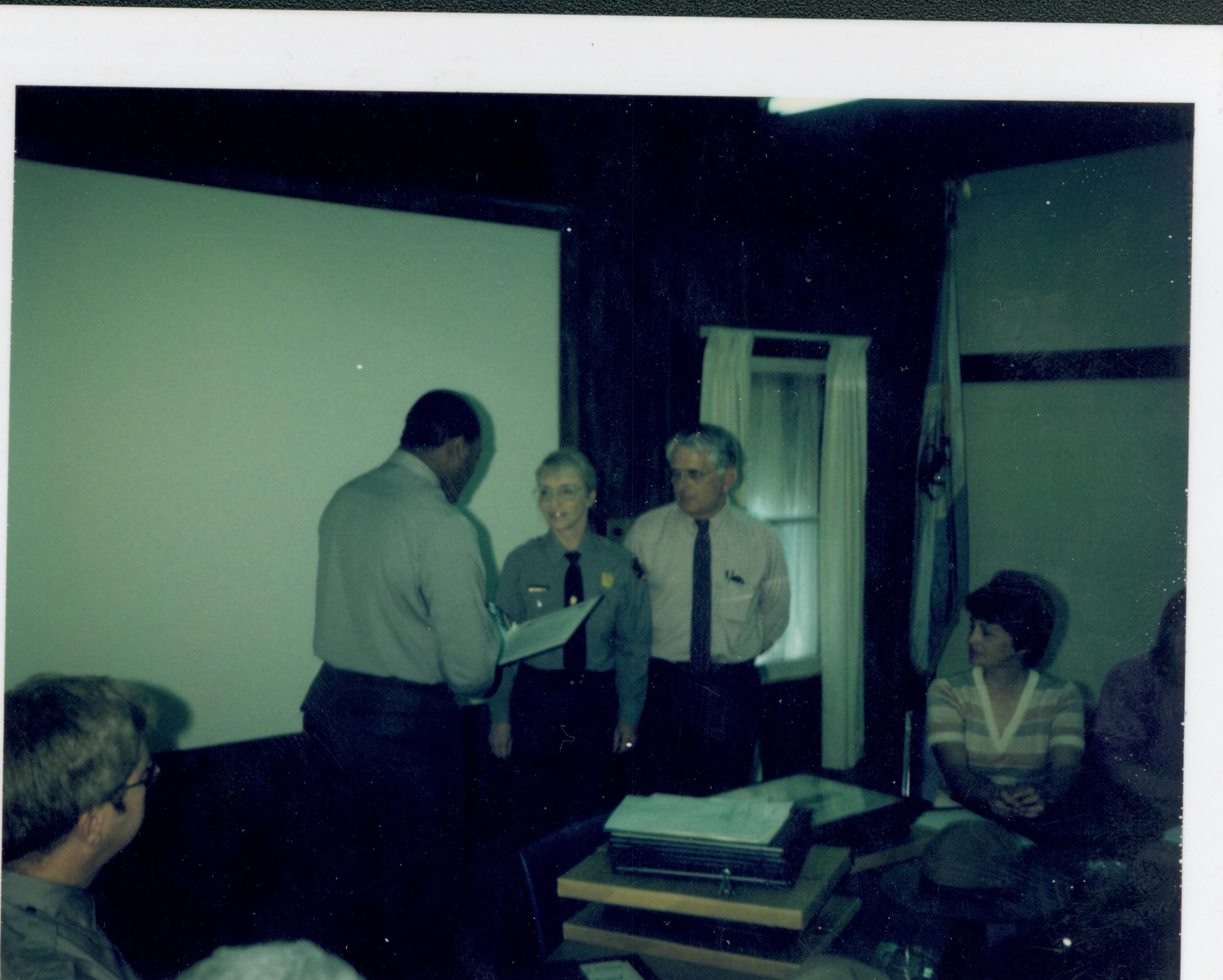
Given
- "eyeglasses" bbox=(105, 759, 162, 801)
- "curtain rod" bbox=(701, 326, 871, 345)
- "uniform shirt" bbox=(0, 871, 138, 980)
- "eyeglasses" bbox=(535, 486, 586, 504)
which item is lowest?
"uniform shirt" bbox=(0, 871, 138, 980)

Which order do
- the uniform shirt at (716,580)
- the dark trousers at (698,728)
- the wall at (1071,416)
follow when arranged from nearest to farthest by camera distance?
the dark trousers at (698,728), the uniform shirt at (716,580), the wall at (1071,416)

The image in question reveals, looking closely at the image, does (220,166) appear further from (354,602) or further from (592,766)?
(592,766)

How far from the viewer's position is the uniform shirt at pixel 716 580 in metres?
2.80

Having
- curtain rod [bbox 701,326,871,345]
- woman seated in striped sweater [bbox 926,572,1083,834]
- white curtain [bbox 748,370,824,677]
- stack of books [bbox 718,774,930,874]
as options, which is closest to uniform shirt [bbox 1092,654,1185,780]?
woman seated in striped sweater [bbox 926,572,1083,834]

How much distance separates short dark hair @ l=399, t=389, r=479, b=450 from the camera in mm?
1938

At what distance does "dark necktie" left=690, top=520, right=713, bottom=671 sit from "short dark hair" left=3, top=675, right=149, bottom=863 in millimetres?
1933

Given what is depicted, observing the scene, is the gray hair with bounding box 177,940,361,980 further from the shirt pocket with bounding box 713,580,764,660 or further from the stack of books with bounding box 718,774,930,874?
the shirt pocket with bounding box 713,580,764,660

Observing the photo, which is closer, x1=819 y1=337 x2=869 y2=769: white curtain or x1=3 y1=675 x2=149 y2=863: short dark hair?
x1=3 y1=675 x2=149 y2=863: short dark hair

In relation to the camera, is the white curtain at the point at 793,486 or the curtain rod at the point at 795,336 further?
the white curtain at the point at 793,486

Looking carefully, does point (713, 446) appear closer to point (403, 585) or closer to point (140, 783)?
point (403, 585)

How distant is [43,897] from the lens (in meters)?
1.01

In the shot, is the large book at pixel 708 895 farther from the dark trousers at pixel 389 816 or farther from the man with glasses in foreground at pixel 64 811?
the dark trousers at pixel 389 816

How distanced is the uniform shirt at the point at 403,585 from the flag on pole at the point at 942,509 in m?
2.32

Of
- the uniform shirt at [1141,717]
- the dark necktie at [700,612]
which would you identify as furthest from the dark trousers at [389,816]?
the uniform shirt at [1141,717]
